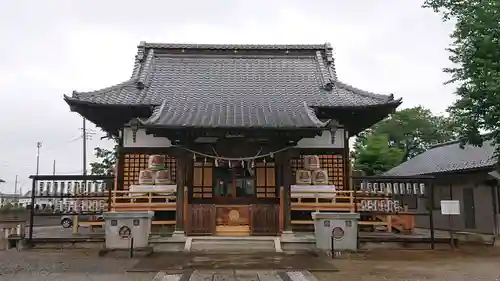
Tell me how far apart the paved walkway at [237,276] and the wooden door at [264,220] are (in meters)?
4.59

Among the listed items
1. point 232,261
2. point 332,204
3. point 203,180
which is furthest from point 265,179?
point 232,261

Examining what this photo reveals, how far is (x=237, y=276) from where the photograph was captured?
8.81 metres

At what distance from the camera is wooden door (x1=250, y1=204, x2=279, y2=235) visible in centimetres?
1400

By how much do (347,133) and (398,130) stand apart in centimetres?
3533

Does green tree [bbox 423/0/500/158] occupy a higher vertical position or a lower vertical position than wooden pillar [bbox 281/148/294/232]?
higher

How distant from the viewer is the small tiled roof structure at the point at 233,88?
14453 mm

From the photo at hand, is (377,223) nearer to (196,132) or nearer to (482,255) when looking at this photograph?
(482,255)

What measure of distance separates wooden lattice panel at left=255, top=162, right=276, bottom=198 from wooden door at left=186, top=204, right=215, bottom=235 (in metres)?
2.19

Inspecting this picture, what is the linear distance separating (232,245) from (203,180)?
311 centimetres

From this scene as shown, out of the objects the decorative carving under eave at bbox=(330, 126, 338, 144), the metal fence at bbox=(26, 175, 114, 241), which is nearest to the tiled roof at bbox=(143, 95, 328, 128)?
the decorative carving under eave at bbox=(330, 126, 338, 144)

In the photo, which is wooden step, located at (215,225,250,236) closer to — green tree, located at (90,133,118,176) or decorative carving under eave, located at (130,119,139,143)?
decorative carving under eave, located at (130,119,139,143)

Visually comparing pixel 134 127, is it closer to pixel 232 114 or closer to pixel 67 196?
pixel 67 196

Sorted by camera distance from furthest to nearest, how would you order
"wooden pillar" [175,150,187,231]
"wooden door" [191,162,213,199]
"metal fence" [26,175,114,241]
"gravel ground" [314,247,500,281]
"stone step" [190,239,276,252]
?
"wooden door" [191,162,213,199], "wooden pillar" [175,150,187,231], "metal fence" [26,175,114,241], "stone step" [190,239,276,252], "gravel ground" [314,247,500,281]

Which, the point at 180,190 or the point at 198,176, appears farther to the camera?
the point at 198,176
